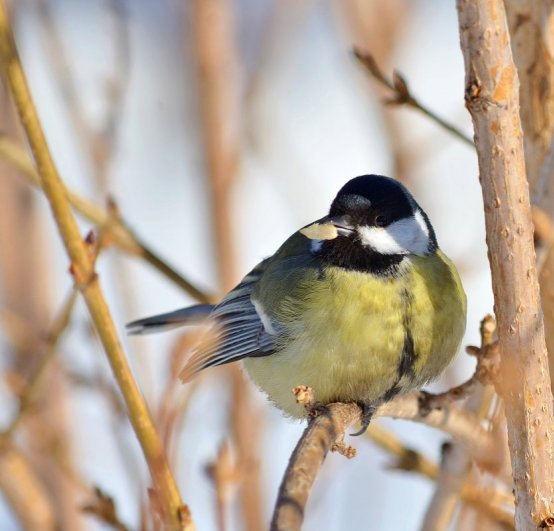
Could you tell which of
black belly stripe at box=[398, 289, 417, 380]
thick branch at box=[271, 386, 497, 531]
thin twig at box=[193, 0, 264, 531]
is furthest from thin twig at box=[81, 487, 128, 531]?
thin twig at box=[193, 0, 264, 531]

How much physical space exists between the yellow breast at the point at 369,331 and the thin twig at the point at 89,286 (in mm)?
534

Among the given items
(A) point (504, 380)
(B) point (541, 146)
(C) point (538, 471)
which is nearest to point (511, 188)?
(A) point (504, 380)

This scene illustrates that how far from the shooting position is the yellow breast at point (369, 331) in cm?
178

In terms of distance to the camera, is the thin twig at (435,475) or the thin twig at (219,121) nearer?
the thin twig at (435,475)

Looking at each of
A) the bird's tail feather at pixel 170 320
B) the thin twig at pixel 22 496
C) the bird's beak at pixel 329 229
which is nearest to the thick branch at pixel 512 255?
the bird's beak at pixel 329 229

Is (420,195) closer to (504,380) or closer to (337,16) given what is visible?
(337,16)

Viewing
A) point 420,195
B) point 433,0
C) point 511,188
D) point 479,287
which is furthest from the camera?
point 433,0

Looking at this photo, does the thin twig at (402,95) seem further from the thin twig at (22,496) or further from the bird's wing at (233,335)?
the thin twig at (22,496)

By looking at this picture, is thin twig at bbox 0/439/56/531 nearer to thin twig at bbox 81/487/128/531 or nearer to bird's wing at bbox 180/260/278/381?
bird's wing at bbox 180/260/278/381

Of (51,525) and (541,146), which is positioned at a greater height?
(541,146)

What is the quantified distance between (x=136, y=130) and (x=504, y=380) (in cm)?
422

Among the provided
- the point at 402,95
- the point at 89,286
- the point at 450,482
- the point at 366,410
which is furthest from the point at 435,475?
the point at 89,286

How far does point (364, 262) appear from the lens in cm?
189

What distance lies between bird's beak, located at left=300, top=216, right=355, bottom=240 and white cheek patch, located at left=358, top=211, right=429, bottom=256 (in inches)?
1.3
